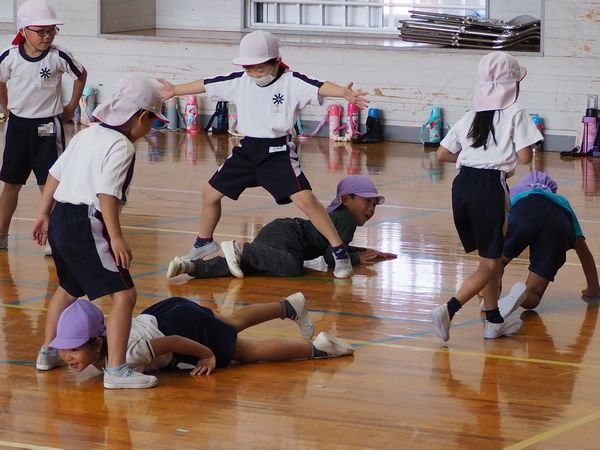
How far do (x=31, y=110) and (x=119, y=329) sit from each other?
126 inches

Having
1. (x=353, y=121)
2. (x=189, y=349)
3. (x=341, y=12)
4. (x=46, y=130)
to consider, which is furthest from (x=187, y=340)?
(x=341, y=12)

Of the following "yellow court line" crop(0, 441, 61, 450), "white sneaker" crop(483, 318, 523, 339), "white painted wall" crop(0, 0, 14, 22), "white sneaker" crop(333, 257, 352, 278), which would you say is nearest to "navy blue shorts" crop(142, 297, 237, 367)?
"yellow court line" crop(0, 441, 61, 450)

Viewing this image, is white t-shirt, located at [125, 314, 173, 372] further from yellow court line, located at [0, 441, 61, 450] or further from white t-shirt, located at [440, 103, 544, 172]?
white t-shirt, located at [440, 103, 544, 172]

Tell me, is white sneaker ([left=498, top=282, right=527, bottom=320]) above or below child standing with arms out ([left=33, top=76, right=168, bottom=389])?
below

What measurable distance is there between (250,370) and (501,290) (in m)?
1.92

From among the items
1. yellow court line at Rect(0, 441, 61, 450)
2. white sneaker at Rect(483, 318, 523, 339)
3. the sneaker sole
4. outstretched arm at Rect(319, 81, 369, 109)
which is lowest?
yellow court line at Rect(0, 441, 61, 450)

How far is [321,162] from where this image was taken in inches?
466

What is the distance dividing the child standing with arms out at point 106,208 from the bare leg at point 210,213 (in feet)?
7.47

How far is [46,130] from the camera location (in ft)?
25.5

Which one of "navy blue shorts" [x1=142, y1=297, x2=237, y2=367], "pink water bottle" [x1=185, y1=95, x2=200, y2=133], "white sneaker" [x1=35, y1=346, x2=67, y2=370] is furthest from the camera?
"pink water bottle" [x1=185, y1=95, x2=200, y2=133]

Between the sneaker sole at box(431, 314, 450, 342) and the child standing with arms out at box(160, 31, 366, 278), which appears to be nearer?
the sneaker sole at box(431, 314, 450, 342)

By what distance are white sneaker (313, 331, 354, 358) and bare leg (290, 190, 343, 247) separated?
5.57 ft

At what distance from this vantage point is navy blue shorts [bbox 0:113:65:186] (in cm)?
777

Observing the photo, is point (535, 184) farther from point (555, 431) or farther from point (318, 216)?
point (555, 431)
